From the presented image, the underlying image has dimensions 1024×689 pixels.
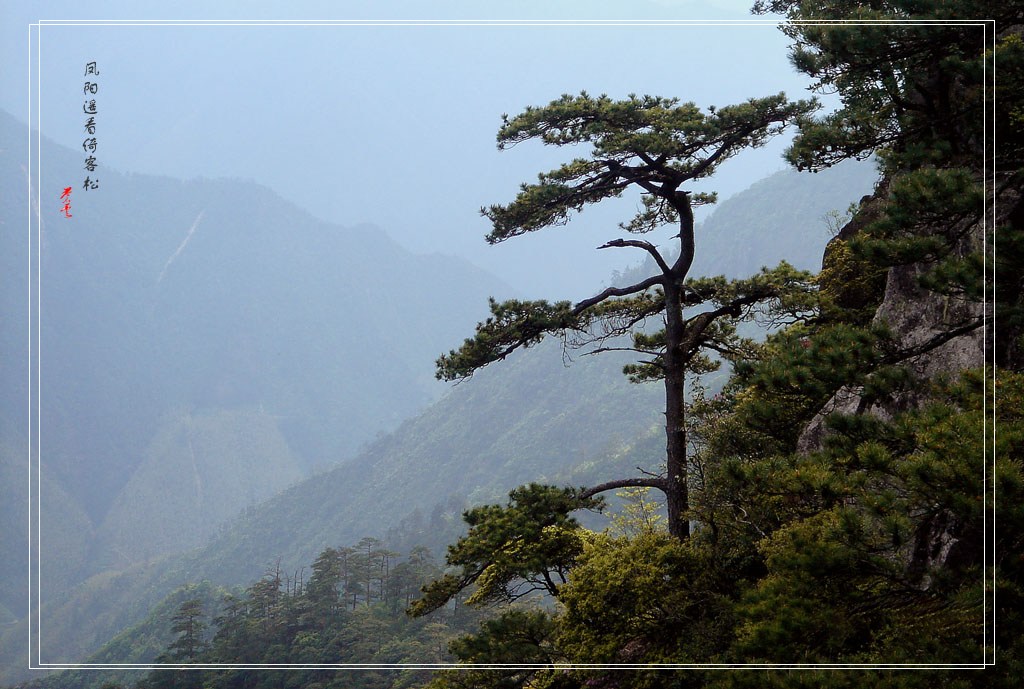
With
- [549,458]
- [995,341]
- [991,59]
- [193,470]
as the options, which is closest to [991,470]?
[995,341]

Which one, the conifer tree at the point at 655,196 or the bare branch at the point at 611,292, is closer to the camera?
the conifer tree at the point at 655,196

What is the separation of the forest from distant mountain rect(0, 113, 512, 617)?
395 ft

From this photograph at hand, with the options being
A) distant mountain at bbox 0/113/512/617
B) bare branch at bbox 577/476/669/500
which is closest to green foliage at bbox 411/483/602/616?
bare branch at bbox 577/476/669/500

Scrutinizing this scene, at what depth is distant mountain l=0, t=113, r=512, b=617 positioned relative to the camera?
13362 cm

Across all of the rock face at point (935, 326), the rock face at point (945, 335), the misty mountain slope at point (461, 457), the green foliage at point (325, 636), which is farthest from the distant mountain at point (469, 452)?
the rock face at point (945, 335)

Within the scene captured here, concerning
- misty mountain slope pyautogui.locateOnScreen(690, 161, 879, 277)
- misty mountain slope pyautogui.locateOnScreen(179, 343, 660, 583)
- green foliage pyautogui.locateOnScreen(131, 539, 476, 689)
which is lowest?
green foliage pyautogui.locateOnScreen(131, 539, 476, 689)

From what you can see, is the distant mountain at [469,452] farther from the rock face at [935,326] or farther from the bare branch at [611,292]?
the rock face at [935,326]

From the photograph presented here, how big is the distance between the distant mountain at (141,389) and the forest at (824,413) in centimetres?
12031

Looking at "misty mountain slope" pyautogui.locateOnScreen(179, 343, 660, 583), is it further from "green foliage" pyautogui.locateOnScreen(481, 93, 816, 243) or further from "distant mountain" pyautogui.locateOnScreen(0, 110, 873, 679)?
"green foliage" pyautogui.locateOnScreen(481, 93, 816, 243)

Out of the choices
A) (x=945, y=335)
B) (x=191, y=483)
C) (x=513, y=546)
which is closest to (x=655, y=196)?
(x=513, y=546)

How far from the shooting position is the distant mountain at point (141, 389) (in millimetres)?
133625

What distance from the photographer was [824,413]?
7496 millimetres

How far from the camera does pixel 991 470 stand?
4.06 m

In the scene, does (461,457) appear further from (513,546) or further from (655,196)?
(513,546)
